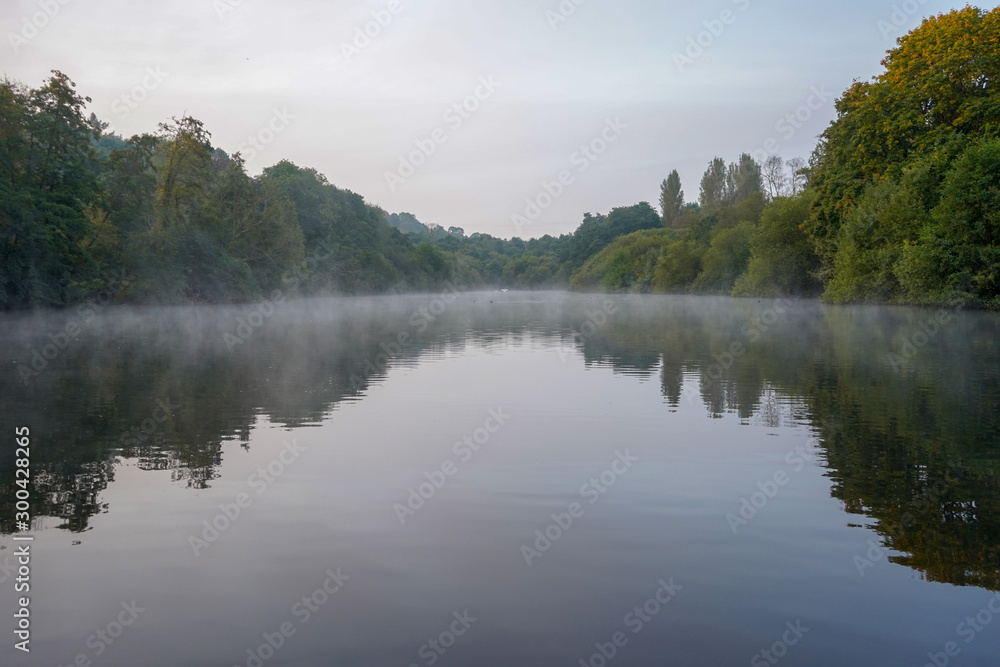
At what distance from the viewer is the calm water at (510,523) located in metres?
4.30

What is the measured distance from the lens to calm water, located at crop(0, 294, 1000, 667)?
169 inches

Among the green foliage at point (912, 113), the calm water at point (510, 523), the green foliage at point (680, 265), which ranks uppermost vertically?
the green foliage at point (912, 113)

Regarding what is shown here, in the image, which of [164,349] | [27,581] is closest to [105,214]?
[164,349]

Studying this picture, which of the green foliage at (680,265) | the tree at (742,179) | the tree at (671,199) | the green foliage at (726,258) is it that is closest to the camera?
the green foliage at (726,258)

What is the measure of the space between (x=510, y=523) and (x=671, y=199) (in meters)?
162

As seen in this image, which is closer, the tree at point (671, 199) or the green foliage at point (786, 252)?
the green foliage at point (786, 252)

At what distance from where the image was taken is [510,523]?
20.7 feet

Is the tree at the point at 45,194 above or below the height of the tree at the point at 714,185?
below

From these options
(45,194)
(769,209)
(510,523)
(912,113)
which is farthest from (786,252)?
(510,523)

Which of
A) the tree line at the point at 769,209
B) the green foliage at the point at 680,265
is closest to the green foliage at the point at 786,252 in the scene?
the tree line at the point at 769,209

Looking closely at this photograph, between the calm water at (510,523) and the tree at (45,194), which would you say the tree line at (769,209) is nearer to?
the tree at (45,194)

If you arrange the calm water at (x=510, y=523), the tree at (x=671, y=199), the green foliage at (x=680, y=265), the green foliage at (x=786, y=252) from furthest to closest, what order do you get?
the tree at (x=671, y=199) → the green foliage at (x=680, y=265) → the green foliage at (x=786, y=252) → the calm water at (x=510, y=523)

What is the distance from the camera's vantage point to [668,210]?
16288 cm

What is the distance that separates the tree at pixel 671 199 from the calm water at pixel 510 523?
15089 centimetres
